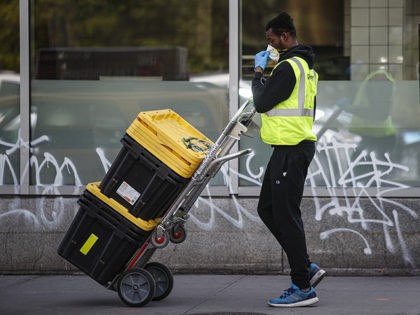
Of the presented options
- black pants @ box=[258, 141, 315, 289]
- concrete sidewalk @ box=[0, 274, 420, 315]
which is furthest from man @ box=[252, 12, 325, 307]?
concrete sidewalk @ box=[0, 274, 420, 315]

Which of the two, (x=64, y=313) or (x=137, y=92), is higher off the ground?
(x=137, y=92)

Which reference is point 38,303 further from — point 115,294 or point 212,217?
point 212,217

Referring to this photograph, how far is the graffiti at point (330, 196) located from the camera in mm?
8281

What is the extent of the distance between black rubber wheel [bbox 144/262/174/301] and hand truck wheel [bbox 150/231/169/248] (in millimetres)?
409

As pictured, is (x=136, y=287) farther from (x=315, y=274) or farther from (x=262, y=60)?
(x=262, y=60)

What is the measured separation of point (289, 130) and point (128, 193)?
1117 millimetres

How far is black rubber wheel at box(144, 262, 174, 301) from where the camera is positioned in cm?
699

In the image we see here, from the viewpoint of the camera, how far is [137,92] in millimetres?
8672

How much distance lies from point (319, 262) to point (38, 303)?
2.39 m

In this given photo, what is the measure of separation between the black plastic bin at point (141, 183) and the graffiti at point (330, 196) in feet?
5.75

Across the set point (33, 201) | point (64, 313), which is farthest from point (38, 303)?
point (33, 201)

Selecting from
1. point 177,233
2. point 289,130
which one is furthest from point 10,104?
point 289,130

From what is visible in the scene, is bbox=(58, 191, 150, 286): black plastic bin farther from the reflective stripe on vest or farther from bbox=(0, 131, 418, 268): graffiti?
bbox=(0, 131, 418, 268): graffiti

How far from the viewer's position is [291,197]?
667 cm
